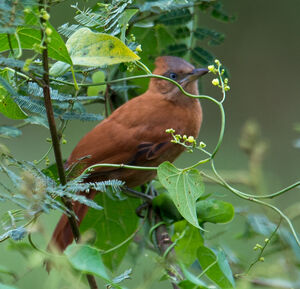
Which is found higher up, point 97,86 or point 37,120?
point 37,120

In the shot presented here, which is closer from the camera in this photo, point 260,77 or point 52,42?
point 52,42

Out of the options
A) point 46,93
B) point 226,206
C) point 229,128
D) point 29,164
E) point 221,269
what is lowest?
point 229,128

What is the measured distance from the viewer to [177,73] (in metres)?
3.29

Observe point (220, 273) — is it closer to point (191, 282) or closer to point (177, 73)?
point (191, 282)

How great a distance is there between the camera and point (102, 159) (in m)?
2.91

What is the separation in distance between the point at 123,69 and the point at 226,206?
2.18ft

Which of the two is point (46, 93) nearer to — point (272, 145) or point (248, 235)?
point (248, 235)

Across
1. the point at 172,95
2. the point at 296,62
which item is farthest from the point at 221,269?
the point at 296,62

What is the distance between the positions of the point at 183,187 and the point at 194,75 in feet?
5.62

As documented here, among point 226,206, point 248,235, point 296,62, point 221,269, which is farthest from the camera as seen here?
point 296,62

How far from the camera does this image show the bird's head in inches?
125

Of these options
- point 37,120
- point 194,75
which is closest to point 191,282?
point 37,120

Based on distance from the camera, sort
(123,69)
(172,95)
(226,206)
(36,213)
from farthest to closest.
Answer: (172,95)
(226,206)
(123,69)
(36,213)

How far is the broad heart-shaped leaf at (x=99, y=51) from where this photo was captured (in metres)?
1.30
